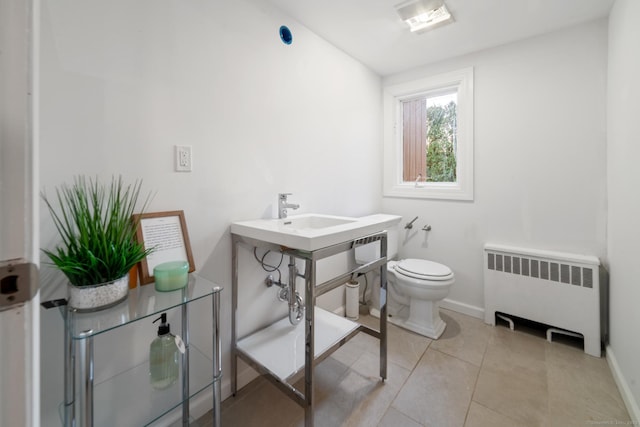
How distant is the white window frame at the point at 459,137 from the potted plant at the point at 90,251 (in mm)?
2304

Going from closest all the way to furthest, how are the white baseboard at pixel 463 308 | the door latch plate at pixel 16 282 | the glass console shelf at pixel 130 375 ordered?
the door latch plate at pixel 16 282 → the glass console shelf at pixel 130 375 → the white baseboard at pixel 463 308

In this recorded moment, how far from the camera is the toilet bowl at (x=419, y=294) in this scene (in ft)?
6.64

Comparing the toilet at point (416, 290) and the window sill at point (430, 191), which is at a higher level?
the window sill at point (430, 191)

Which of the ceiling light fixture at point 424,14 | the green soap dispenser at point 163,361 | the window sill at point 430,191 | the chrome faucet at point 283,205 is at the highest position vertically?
the ceiling light fixture at point 424,14

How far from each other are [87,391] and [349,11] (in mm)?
2198

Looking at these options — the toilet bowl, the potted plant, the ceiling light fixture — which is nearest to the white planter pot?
the potted plant

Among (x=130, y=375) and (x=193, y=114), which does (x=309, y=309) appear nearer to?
(x=130, y=375)

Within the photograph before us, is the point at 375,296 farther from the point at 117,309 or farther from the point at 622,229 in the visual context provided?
the point at 117,309

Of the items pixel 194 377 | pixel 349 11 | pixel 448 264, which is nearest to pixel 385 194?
pixel 448 264

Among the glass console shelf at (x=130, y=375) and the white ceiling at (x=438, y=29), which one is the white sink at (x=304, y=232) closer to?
the glass console shelf at (x=130, y=375)

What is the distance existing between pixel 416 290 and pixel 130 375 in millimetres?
1760

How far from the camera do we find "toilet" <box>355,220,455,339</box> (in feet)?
Result: 6.64

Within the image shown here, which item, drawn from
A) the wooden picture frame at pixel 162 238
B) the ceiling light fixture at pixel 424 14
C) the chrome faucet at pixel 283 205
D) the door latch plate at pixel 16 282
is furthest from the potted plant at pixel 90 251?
the ceiling light fixture at pixel 424 14

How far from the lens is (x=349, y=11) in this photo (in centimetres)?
175
